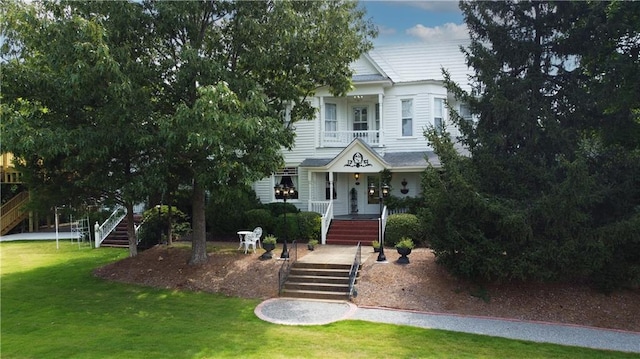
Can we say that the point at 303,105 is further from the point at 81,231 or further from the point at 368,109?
the point at 81,231

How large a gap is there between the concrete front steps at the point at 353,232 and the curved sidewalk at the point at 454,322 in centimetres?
680

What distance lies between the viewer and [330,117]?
900 inches

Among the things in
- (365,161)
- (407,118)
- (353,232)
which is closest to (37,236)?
(353,232)

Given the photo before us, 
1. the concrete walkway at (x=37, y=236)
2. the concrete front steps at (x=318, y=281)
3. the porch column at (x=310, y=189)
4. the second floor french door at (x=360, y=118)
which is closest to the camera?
the concrete front steps at (x=318, y=281)

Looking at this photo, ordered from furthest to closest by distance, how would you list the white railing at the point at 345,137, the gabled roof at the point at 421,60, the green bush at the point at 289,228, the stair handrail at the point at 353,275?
the gabled roof at the point at 421,60 → the white railing at the point at 345,137 → the green bush at the point at 289,228 → the stair handrail at the point at 353,275

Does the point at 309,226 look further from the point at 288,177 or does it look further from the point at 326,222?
the point at 288,177

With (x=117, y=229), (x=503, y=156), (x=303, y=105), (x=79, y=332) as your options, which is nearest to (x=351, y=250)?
(x=303, y=105)

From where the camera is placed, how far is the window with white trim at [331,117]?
22.7 meters

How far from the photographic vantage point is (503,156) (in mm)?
11961

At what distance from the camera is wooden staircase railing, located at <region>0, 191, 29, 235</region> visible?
2731 cm

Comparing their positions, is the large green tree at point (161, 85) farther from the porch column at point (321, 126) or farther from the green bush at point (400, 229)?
the porch column at point (321, 126)

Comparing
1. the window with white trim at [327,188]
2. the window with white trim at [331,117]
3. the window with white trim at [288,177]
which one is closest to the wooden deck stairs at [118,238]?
the window with white trim at [288,177]

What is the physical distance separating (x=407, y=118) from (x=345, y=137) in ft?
11.2

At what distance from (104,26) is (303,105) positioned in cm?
697
